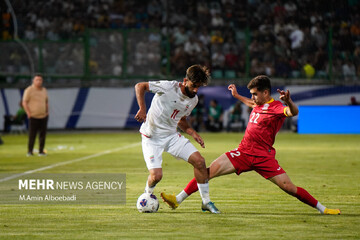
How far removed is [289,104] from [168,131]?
61.7 inches

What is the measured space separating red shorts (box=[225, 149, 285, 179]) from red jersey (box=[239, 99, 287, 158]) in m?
0.06

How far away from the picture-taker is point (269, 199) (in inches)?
392

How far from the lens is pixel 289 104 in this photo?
805 centimetres

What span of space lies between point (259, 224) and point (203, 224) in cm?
60

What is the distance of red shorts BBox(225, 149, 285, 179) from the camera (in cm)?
855

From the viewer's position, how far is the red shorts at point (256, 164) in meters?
8.55

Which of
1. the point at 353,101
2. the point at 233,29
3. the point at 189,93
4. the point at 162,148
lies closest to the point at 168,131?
the point at 162,148

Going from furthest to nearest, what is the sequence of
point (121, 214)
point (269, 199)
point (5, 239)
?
point (269, 199) < point (121, 214) < point (5, 239)

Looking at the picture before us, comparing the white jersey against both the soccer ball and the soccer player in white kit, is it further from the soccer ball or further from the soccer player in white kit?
the soccer ball

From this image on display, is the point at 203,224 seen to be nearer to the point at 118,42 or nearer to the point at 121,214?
the point at 121,214

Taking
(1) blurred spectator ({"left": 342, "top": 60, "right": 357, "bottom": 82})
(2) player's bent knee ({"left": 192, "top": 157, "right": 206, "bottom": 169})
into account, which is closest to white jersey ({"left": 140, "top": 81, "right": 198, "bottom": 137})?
(2) player's bent knee ({"left": 192, "top": 157, "right": 206, "bottom": 169})

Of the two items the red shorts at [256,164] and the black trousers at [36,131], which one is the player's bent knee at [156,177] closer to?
the red shorts at [256,164]

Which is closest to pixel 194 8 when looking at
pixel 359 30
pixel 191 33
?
pixel 191 33

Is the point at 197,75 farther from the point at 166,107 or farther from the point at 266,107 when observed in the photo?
the point at 266,107
